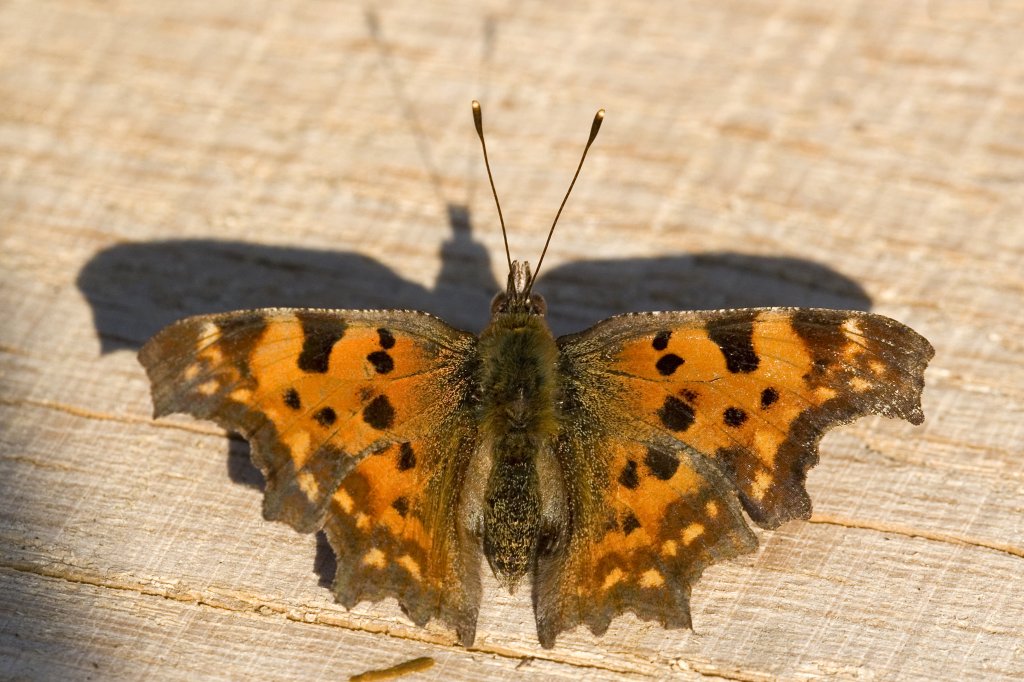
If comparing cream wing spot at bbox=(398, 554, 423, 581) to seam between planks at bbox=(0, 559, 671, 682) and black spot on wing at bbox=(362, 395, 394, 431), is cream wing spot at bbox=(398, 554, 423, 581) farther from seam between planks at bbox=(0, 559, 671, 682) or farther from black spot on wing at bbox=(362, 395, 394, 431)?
black spot on wing at bbox=(362, 395, 394, 431)

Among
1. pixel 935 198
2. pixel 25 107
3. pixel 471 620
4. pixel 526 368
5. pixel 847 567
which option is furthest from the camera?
pixel 25 107

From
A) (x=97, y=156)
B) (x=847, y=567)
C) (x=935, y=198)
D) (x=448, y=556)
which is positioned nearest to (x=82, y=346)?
(x=97, y=156)

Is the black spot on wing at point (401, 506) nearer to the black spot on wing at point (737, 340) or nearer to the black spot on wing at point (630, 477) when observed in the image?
the black spot on wing at point (630, 477)

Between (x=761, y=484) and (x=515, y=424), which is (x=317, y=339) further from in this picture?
(x=761, y=484)

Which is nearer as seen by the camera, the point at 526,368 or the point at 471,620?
the point at 471,620

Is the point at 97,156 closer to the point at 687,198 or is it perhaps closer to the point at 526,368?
the point at 526,368

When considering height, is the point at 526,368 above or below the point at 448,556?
above
